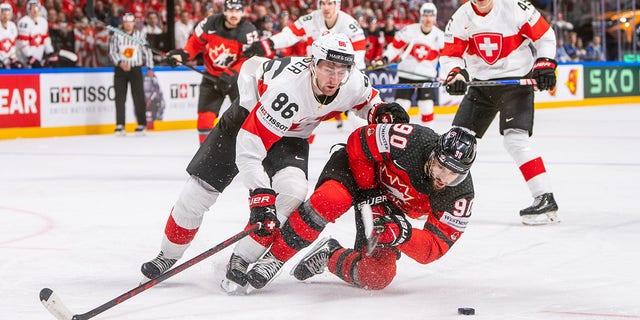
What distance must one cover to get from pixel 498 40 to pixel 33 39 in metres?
7.53

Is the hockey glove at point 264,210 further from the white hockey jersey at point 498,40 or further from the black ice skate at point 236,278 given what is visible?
the white hockey jersey at point 498,40

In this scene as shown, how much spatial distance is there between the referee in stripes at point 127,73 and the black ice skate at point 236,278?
26.3 ft

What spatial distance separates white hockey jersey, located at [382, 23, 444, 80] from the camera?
38.9 feet

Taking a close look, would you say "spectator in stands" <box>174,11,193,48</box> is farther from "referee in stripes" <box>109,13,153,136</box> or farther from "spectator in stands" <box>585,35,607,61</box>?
"spectator in stands" <box>585,35,607,61</box>

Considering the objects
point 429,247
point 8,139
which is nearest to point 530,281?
point 429,247

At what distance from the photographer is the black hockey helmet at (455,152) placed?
3955 millimetres

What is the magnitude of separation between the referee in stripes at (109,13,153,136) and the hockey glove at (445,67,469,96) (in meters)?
6.52

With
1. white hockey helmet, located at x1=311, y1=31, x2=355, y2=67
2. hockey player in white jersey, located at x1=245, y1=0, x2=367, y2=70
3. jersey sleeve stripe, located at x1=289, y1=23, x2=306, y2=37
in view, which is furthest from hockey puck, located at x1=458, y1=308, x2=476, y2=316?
jersey sleeve stripe, located at x1=289, y1=23, x2=306, y2=37

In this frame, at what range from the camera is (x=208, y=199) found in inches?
174

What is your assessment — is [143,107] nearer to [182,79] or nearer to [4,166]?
[182,79]

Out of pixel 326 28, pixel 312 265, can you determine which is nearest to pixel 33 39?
pixel 326 28

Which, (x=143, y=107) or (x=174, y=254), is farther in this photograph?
(x=143, y=107)

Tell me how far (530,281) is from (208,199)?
1.31 metres

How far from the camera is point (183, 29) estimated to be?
13883 mm
